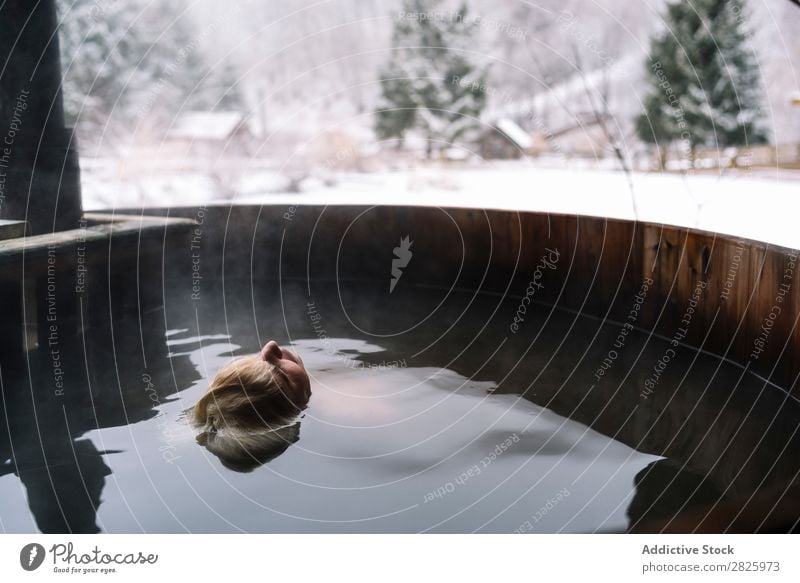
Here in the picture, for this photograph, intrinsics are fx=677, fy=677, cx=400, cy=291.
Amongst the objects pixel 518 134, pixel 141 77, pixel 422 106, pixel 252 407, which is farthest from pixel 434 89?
pixel 252 407

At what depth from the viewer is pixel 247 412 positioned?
1644 millimetres

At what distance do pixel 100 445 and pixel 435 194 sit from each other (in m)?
4.75

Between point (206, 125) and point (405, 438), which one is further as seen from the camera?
point (206, 125)

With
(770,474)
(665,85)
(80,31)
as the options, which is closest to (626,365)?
(770,474)

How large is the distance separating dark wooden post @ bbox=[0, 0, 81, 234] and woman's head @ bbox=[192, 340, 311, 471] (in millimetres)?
849

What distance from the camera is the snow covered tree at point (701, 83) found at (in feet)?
17.9

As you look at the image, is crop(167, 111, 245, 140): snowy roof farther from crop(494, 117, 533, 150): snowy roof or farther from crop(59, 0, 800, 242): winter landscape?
crop(494, 117, 533, 150): snowy roof

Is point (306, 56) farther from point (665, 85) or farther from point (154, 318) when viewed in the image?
point (154, 318)

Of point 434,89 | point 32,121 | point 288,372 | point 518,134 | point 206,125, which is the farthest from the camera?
point 434,89

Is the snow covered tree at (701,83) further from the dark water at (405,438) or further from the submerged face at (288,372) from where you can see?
the submerged face at (288,372)

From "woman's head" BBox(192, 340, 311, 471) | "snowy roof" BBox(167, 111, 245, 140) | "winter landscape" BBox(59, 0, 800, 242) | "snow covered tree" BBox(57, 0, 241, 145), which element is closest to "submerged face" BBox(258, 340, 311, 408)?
"woman's head" BBox(192, 340, 311, 471)

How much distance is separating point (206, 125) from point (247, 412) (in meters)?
5.34

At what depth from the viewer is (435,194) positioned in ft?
19.9

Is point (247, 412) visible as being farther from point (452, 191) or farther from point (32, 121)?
point (452, 191)
